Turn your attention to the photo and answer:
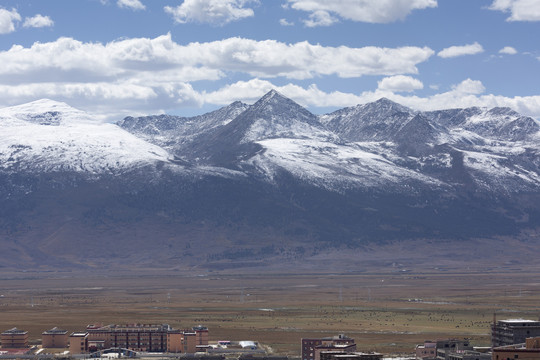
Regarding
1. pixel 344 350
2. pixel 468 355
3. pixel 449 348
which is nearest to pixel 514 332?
pixel 449 348

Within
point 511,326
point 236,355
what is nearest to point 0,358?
point 236,355

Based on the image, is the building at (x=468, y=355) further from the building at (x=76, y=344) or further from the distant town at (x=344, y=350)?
the building at (x=76, y=344)

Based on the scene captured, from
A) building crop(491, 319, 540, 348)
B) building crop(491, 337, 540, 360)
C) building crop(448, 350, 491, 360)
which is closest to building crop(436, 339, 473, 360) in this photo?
building crop(448, 350, 491, 360)

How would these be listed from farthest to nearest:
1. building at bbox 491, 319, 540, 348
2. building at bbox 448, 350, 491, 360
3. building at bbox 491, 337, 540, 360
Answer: building at bbox 491, 319, 540, 348 < building at bbox 448, 350, 491, 360 < building at bbox 491, 337, 540, 360

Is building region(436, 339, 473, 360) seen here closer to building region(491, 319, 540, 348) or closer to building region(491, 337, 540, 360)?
building region(491, 319, 540, 348)

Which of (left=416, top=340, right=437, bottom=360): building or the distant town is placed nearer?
the distant town

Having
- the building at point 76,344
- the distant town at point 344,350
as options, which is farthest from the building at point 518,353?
the building at point 76,344

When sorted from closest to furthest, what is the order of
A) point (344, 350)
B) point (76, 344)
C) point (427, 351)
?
point (344, 350)
point (427, 351)
point (76, 344)

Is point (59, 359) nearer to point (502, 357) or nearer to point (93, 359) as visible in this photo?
point (93, 359)

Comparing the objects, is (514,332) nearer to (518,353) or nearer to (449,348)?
(449,348)
